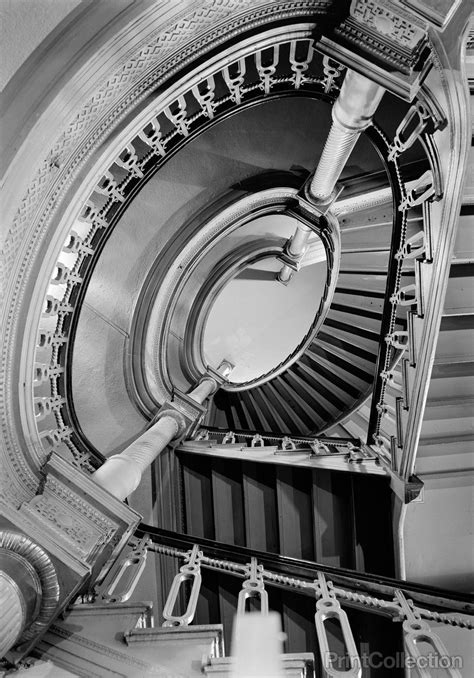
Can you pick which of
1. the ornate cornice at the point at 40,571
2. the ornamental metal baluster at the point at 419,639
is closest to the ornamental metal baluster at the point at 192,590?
the ornate cornice at the point at 40,571

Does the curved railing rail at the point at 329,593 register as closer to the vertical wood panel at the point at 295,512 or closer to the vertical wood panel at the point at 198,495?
the vertical wood panel at the point at 295,512

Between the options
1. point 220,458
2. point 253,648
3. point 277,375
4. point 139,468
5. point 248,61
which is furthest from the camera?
point 277,375

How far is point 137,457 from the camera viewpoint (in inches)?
134

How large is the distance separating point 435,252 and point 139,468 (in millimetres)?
2638

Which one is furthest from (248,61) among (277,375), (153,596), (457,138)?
(277,375)

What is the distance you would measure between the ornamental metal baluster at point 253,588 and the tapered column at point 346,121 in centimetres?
289

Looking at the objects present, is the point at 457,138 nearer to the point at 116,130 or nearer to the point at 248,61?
the point at 248,61

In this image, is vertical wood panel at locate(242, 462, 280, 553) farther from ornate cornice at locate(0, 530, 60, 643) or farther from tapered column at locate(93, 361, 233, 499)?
ornate cornice at locate(0, 530, 60, 643)

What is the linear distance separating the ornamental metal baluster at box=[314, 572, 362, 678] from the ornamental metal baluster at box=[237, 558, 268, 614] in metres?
0.27

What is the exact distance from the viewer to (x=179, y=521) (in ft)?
15.8

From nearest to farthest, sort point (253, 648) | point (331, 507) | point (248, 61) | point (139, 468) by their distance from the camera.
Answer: point (253, 648), point (248, 61), point (139, 468), point (331, 507)

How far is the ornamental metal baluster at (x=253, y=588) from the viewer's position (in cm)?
229

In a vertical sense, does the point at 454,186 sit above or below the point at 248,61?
above

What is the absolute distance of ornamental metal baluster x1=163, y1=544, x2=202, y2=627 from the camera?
7.35 ft
